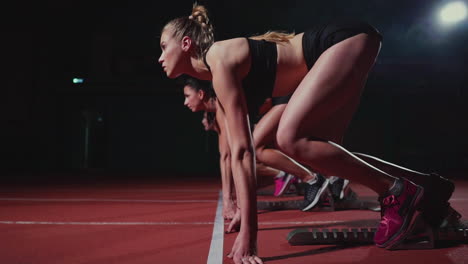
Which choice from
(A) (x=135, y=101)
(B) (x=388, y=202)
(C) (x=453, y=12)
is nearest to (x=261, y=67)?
(B) (x=388, y=202)

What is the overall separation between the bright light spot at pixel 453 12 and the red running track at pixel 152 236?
6.52 metres

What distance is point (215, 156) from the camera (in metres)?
12.0

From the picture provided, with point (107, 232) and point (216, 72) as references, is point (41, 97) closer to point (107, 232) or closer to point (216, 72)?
point (107, 232)

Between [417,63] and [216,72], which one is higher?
[417,63]

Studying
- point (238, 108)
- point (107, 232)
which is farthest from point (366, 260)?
point (107, 232)

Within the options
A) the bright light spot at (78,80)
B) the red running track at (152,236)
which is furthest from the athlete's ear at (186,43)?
the bright light spot at (78,80)

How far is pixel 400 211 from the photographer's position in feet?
5.98

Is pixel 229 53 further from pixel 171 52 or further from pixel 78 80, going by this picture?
pixel 78 80

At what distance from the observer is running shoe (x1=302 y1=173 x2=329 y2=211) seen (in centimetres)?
315

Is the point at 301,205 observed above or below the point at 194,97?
below

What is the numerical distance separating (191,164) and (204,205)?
850cm

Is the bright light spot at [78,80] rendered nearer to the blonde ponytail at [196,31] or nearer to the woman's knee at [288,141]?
the blonde ponytail at [196,31]

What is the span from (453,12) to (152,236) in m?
8.95

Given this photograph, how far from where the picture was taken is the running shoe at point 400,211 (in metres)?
1.82
